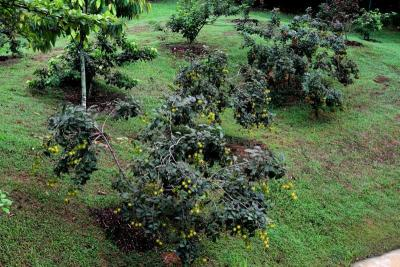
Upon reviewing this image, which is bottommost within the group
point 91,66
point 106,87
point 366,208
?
point 366,208

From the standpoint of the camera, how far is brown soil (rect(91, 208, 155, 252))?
5.54m

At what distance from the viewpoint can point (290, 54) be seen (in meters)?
10.6

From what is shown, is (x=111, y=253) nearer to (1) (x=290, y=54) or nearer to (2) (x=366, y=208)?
(2) (x=366, y=208)

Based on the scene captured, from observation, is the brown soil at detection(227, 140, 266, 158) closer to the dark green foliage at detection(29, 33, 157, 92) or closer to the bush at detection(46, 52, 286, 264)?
the dark green foliage at detection(29, 33, 157, 92)

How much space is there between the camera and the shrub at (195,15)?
13.4 m

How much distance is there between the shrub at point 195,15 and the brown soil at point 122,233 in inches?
340

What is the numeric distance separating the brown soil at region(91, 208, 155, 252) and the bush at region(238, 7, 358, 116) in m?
5.57

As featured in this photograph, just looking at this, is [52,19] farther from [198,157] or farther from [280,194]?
[280,194]

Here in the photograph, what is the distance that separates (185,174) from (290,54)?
6956mm

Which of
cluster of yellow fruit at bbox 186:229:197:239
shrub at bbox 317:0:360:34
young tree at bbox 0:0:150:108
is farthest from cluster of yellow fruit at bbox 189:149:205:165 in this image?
shrub at bbox 317:0:360:34

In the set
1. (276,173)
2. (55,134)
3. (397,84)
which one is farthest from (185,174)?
(397,84)

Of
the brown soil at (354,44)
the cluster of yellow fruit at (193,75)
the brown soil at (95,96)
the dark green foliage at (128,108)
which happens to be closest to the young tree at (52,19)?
the dark green foliage at (128,108)

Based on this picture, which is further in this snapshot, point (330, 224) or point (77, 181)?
point (330, 224)

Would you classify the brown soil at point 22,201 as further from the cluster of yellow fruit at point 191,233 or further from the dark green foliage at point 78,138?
the cluster of yellow fruit at point 191,233
